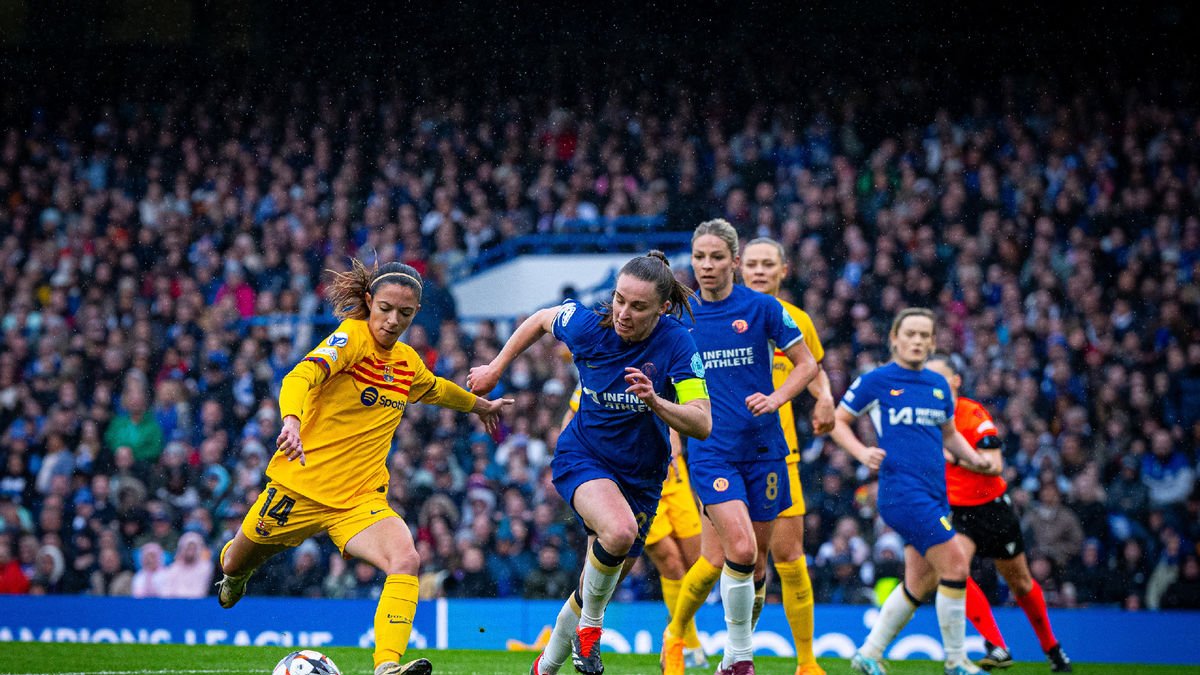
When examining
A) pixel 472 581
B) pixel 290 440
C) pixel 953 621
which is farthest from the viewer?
pixel 472 581

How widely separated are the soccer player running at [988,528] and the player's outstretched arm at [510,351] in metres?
3.72

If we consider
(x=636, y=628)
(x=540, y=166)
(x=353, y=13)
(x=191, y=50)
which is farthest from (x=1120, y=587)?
(x=191, y=50)

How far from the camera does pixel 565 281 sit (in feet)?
58.1

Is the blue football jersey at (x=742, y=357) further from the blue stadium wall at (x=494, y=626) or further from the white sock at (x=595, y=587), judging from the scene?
the blue stadium wall at (x=494, y=626)

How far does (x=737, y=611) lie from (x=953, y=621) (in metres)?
2.09

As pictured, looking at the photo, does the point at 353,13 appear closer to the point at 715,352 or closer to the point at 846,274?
the point at 846,274

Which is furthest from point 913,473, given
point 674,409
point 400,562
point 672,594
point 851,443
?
point 400,562

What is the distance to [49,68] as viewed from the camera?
22.6 m

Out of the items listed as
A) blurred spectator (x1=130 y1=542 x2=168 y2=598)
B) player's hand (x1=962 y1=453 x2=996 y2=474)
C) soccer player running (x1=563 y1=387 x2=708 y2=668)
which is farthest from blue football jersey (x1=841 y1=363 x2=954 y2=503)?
blurred spectator (x1=130 y1=542 x2=168 y2=598)

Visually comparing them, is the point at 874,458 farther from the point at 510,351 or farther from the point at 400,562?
the point at 400,562

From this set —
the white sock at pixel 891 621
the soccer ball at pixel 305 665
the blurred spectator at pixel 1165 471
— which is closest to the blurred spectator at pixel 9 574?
the soccer ball at pixel 305 665

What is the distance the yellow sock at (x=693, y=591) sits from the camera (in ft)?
23.8

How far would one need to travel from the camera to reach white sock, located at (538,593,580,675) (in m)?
6.38

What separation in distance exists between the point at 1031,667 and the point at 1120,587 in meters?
2.71
